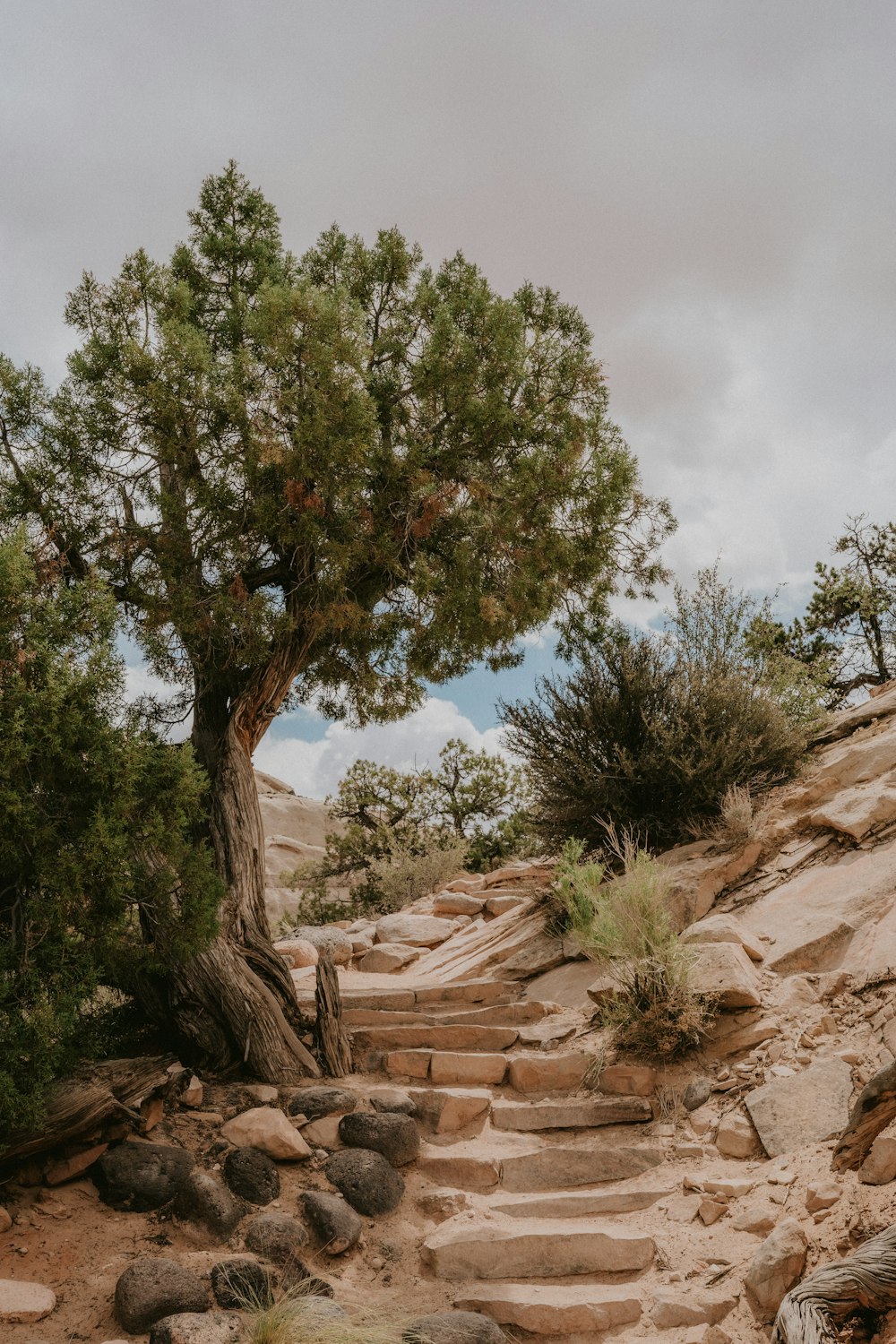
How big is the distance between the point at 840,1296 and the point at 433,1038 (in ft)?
13.6

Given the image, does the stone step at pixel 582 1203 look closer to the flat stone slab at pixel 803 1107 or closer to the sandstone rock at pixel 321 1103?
the flat stone slab at pixel 803 1107

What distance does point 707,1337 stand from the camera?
3.74 m

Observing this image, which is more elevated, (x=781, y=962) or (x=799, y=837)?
(x=799, y=837)

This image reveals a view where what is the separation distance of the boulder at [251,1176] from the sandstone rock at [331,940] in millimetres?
4664

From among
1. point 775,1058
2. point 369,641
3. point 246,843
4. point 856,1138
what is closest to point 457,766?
point 369,641

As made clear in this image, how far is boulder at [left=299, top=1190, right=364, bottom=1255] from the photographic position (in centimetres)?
464

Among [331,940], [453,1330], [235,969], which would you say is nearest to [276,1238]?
[453,1330]

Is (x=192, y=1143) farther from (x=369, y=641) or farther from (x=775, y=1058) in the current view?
(x=369, y=641)

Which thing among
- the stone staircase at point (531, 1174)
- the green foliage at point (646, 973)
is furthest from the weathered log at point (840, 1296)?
the green foliage at point (646, 973)

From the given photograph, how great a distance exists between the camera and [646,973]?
5.91 metres

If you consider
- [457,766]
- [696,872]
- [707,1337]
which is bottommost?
[707,1337]

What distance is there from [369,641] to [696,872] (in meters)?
3.47

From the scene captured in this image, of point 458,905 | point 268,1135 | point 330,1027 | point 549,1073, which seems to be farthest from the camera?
point 458,905

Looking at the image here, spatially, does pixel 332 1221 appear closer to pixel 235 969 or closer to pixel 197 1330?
pixel 197 1330
